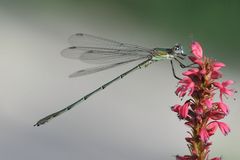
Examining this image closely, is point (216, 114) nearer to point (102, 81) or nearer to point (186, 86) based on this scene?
point (186, 86)

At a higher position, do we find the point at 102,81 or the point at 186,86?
the point at 102,81

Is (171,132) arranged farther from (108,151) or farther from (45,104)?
(45,104)

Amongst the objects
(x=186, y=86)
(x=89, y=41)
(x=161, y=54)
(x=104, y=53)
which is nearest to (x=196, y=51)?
(x=186, y=86)

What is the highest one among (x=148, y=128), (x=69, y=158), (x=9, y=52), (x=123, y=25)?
(x=123, y=25)

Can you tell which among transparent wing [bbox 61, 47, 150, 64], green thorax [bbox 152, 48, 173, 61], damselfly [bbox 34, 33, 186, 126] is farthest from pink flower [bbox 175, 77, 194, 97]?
transparent wing [bbox 61, 47, 150, 64]

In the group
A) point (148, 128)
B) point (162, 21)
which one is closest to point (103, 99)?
point (148, 128)

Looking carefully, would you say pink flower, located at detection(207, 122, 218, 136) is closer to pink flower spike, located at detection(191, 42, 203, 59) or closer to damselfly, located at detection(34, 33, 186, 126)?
pink flower spike, located at detection(191, 42, 203, 59)

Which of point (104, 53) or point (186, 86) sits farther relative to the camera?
point (104, 53)
